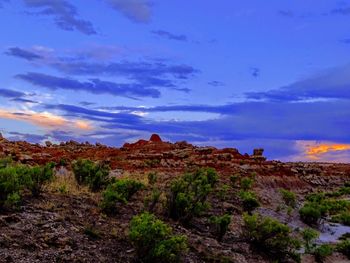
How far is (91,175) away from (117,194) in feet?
12.9

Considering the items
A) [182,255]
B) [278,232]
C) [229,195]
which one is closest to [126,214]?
[182,255]

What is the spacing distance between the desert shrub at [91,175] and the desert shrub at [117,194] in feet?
4.95

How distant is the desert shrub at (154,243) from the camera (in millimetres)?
11617

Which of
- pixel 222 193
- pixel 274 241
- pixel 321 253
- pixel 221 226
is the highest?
pixel 222 193

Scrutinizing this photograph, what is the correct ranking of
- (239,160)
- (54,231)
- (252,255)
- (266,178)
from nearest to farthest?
(54,231)
(252,255)
(266,178)
(239,160)

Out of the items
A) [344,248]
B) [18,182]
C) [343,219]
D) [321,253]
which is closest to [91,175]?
[18,182]

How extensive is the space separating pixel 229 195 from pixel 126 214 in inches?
342

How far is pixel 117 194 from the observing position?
51.6 ft

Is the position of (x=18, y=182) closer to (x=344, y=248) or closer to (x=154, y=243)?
(x=154, y=243)

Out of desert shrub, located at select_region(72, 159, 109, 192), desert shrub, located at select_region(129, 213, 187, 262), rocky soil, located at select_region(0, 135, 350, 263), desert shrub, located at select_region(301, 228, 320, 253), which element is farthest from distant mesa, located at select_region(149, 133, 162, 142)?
desert shrub, located at select_region(129, 213, 187, 262)

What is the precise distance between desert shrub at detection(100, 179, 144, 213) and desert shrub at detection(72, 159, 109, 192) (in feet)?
4.95

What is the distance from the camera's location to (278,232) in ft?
51.6

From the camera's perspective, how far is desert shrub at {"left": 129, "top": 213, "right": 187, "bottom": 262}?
11617 millimetres

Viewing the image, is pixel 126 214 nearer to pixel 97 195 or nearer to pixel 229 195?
pixel 97 195
